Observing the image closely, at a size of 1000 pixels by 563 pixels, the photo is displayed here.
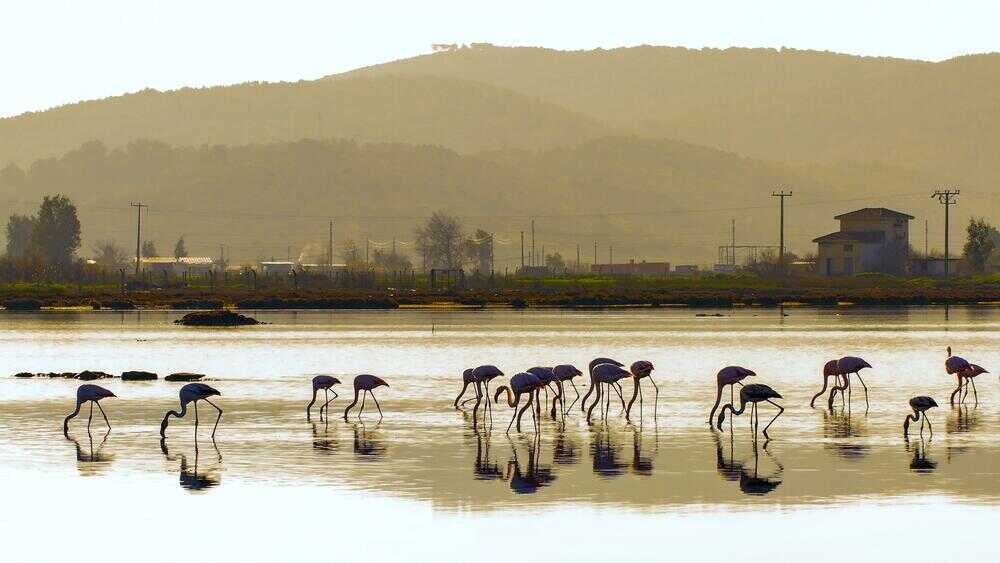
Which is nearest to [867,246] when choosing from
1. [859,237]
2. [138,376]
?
[859,237]

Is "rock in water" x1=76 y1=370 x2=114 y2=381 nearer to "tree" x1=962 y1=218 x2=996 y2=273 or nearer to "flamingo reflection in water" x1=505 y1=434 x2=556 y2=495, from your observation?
"flamingo reflection in water" x1=505 y1=434 x2=556 y2=495

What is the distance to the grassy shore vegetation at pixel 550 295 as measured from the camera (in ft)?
390

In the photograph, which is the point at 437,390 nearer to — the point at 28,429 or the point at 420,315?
the point at 28,429

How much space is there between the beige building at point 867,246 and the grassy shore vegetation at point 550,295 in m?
9.20

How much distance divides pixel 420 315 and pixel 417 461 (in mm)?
73596

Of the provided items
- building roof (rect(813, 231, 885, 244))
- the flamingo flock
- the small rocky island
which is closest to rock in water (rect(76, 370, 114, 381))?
the flamingo flock

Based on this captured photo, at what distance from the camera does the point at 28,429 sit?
96.0ft

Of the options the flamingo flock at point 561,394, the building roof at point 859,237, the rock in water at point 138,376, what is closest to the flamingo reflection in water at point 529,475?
the flamingo flock at point 561,394

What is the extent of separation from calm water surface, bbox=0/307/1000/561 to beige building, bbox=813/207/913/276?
442 feet

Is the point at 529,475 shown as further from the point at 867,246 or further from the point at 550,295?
the point at 867,246

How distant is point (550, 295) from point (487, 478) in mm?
109118

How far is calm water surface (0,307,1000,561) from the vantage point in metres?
17.9

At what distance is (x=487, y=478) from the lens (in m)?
22.6

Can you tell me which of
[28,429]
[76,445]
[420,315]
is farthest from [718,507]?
[420,315]
